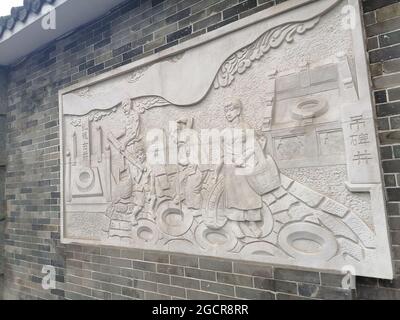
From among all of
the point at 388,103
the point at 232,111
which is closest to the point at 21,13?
the point at 232,111

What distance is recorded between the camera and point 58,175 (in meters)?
3.12

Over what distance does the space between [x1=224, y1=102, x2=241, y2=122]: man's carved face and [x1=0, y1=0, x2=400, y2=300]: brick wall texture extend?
0.62m

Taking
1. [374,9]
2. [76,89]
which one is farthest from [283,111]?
[76,89]

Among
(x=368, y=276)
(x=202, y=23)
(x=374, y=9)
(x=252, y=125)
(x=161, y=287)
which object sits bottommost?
(x=161, y=287)

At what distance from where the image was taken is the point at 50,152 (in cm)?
323

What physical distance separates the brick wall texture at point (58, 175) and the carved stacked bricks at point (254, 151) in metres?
0.10

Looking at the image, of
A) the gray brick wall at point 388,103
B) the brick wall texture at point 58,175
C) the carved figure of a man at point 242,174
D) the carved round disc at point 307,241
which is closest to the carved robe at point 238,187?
the carved figure of a man at point 242,174

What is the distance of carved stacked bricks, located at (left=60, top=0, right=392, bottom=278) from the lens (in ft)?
5.42

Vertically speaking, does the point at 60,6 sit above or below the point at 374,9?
A: above

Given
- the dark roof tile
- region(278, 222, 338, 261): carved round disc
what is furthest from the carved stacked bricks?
the dark roof tile

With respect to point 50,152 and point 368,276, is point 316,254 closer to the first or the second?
point 368,276

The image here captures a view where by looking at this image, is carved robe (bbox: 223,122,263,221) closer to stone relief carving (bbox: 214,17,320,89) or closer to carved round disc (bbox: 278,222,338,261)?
carved round disc (bbox: 278,222,338,261)

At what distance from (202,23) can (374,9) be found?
1.14 metres

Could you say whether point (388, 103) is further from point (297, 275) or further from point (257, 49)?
point (297, 275)
